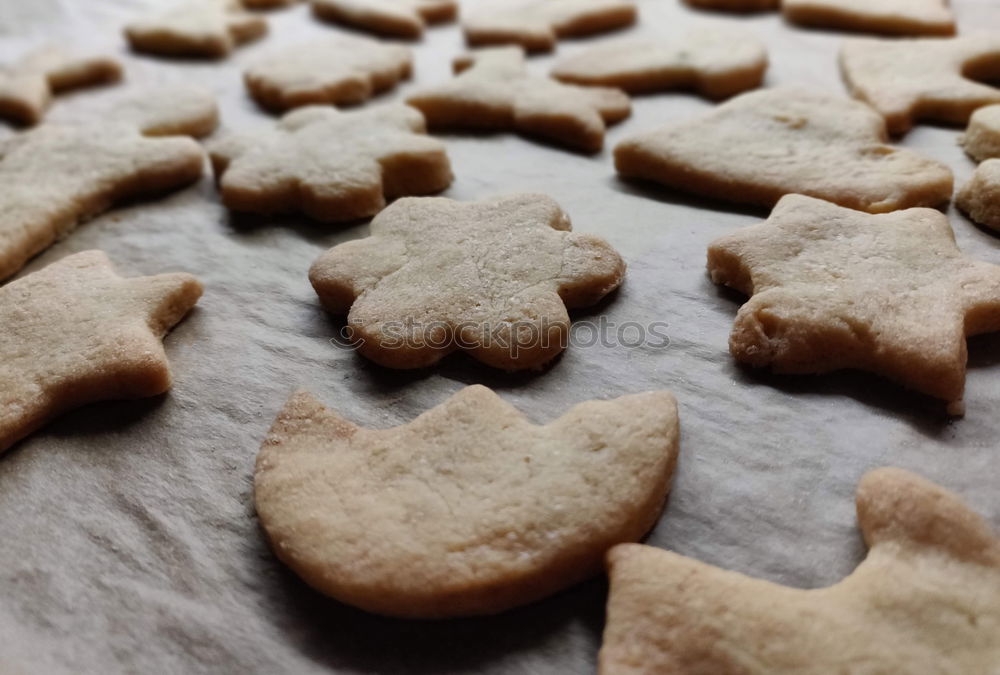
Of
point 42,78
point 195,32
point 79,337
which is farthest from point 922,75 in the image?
point 42,78

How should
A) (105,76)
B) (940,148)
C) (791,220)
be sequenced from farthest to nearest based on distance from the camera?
(105,76)
(940,148)
(791,220)

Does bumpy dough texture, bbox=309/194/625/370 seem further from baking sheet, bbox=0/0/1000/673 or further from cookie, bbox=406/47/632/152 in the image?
cookie, bbox=406/47/632/152

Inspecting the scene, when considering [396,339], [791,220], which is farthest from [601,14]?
[396,339]

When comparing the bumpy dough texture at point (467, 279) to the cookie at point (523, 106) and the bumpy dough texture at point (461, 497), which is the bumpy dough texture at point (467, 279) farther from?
the cookie at point (523, 106)

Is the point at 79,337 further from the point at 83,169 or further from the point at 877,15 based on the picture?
the point at 877,15

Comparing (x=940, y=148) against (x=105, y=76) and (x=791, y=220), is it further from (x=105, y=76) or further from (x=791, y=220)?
(x=105, y=76)

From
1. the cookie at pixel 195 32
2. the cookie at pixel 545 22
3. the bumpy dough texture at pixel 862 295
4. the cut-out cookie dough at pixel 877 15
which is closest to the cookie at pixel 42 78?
the cookie at pixel 195 32
